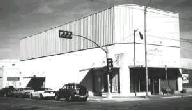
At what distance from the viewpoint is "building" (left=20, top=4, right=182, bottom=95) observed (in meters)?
38.7

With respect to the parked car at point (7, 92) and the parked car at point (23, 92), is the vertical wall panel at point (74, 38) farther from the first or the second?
the parked car at point (7, 92)

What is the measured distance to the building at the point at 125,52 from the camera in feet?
127

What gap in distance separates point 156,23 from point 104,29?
7.04 m

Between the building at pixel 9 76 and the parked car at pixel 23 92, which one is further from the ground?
the building at pixel 9 76

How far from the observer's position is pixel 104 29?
1666 inches

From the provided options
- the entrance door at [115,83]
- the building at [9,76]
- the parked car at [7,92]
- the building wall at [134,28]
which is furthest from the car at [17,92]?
the building at [9,76]

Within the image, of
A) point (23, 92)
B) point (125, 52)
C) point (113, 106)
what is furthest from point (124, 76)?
point (113, 106)

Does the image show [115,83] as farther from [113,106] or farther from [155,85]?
[113,106]

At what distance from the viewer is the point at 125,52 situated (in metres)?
39.7

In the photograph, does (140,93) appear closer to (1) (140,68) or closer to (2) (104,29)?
(1) (140,68)

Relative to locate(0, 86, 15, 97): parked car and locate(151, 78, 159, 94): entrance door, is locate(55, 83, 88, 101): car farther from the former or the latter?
locate(0, 86, 15, 97): parked car

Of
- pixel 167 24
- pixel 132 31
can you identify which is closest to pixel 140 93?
pixel 132 31

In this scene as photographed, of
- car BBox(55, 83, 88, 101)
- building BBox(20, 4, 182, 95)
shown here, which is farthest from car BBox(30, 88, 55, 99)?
building BBox(20, 4, 182, 95)

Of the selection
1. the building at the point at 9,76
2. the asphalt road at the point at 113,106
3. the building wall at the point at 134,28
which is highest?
the building wall at the point at 134,28
